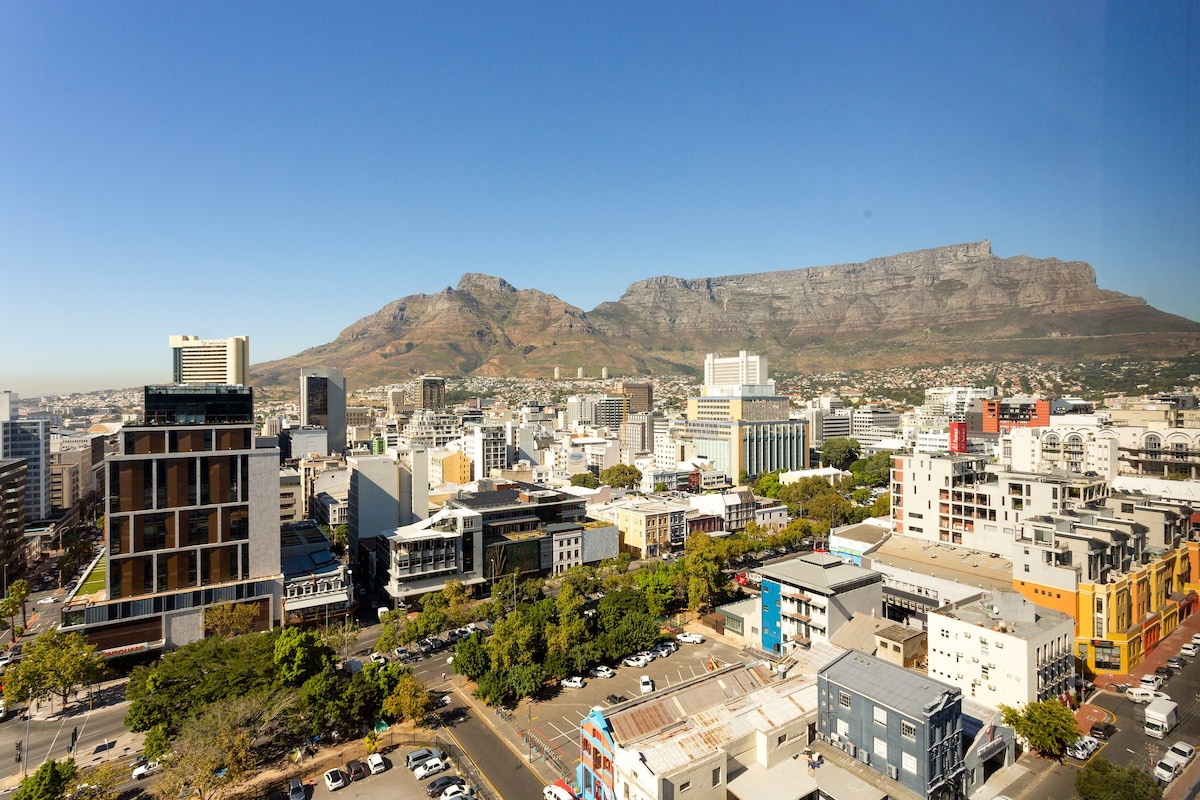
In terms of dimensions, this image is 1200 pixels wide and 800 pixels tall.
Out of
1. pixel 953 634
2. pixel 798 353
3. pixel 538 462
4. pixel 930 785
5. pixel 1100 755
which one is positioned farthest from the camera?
pixel 798 353

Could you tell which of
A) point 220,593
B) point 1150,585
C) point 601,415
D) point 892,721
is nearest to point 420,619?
point 220,593

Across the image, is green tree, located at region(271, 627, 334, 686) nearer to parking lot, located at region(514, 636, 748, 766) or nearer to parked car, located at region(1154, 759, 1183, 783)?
parking lot, located at region(514, 636, 748, 766)

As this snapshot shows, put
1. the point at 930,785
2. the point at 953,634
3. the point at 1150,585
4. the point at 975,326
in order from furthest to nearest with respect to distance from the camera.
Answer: the point at 975,326, the point at 1150,585, the point at 953,634, the point at 930,785

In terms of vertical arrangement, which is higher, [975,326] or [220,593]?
[975,326]

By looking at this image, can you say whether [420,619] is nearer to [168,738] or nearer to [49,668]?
[168,738]

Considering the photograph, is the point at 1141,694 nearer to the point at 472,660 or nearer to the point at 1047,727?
the point at 1047,727

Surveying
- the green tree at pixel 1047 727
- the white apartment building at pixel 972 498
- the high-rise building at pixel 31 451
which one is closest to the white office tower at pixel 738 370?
the white apartment building at pixel 972 498

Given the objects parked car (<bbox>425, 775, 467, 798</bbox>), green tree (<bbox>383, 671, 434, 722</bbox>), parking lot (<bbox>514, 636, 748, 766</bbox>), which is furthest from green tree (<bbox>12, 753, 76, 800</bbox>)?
parking lot (<bbox>514, 636, 748, 766</bbox>)
